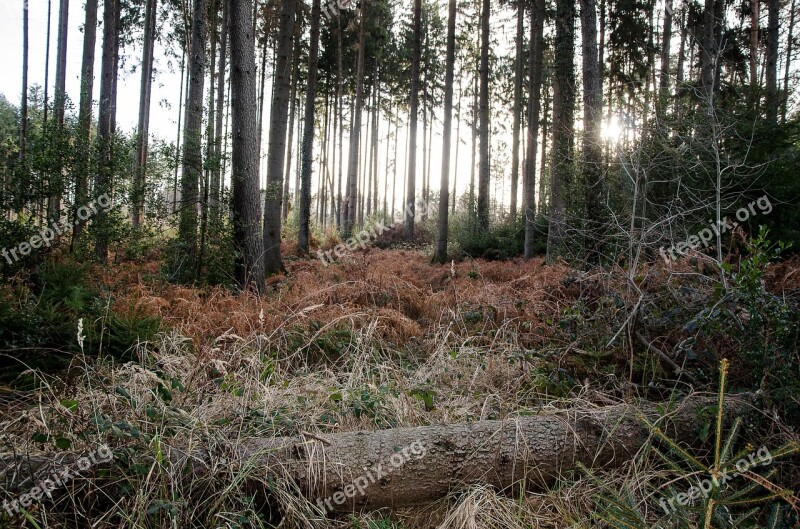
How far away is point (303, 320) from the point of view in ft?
15.3

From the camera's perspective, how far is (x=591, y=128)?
708 cm

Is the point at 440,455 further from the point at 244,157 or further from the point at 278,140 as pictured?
the point at 278,140

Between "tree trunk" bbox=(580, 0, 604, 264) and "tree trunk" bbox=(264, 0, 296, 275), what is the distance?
5738mm

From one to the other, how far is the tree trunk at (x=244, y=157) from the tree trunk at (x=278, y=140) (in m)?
2.32

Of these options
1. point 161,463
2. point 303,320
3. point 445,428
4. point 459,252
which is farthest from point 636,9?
point 161,463

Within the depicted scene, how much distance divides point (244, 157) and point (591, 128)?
5.43m

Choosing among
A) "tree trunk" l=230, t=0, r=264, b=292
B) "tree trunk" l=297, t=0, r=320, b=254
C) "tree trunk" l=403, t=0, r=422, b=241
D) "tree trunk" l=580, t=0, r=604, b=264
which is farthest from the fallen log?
"tree trunk" l=403, t=0, r=422, b=241

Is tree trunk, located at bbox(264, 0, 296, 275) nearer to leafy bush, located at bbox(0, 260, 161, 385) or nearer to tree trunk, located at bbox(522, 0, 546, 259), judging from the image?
leafy bush, located at bbox(0, 260, 161, 385)

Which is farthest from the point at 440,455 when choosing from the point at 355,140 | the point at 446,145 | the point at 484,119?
the point at 355,140

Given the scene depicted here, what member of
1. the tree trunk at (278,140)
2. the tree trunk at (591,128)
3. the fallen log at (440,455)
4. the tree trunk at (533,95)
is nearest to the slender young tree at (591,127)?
the tree trunk at (591,128)

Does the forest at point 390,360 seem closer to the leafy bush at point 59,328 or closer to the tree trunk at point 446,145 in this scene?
the leafy bush at point 59,328

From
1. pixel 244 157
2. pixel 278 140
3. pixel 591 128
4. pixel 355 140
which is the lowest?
pixel 244 157

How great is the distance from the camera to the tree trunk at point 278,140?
9.23 meters

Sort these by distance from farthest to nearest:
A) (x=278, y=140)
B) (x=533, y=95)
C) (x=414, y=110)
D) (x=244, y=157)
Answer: (x=414, y=110), (x=533, y=95), (x=278, y=140), (x=244, y=157)
